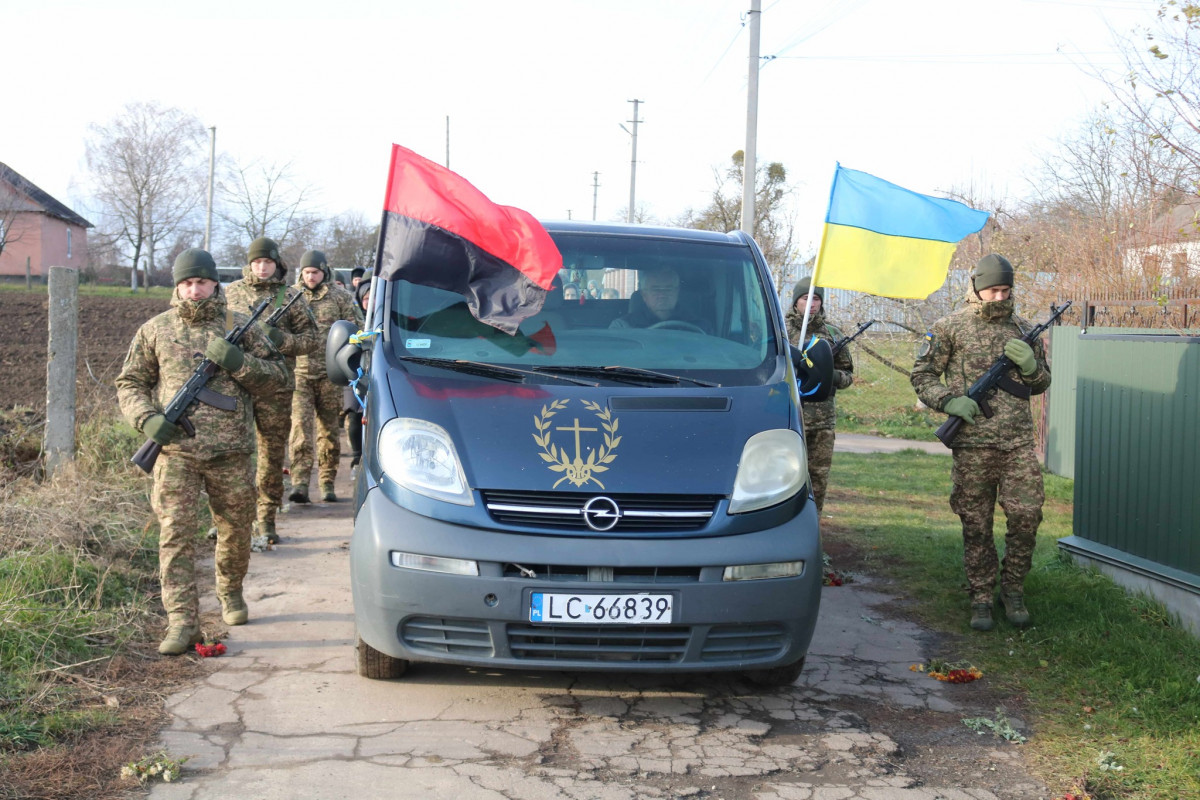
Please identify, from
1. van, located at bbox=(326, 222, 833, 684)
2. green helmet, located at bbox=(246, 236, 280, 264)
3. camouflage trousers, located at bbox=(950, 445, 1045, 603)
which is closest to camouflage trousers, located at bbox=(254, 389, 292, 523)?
green helmet, located at bbox=(246, 236, 280, 264)

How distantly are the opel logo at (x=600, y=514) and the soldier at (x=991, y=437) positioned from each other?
2.57 metres

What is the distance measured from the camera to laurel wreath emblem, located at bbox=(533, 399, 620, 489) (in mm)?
4035

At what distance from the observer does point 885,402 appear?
770 inches

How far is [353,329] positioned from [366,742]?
1.96m

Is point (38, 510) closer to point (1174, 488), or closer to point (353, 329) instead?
point (353, 329)

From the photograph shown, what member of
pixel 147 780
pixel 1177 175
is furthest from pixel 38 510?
pixel 1177 175

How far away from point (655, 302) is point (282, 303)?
144 inches

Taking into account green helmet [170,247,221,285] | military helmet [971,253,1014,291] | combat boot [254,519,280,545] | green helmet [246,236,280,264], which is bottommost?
combat boot [254,519,280,545]

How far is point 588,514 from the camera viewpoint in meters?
3.98

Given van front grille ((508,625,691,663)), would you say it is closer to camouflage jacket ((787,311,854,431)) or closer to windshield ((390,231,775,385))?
windshield ((390,231,775,385))

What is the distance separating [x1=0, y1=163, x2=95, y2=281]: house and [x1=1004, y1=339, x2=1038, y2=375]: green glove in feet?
135

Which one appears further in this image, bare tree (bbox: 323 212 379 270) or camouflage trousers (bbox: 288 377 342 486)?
bare tree (bbox: 323 212 379 270)

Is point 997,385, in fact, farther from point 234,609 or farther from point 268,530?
point 268,530

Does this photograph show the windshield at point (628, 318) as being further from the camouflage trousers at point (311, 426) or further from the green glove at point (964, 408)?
the camouflage trousers at point (311, 426)
